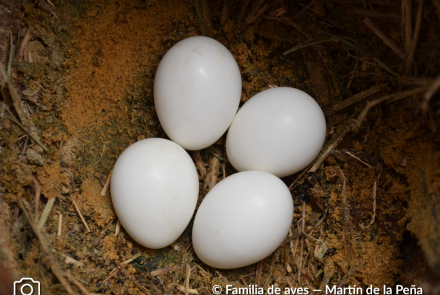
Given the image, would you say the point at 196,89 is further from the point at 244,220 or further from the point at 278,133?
the point at 244,220

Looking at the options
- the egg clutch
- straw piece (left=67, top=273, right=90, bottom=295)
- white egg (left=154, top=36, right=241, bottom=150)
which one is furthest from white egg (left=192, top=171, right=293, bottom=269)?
straw piece (left=67, top=273, right=90, bottom=295)

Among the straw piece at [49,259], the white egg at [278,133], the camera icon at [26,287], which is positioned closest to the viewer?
the camera icon at [26,287]

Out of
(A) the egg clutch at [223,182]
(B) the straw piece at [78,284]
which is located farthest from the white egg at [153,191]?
(B) the straw piece at [78,284]

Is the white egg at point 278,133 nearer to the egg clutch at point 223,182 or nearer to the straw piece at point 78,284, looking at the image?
the egg clutch at point 223,182

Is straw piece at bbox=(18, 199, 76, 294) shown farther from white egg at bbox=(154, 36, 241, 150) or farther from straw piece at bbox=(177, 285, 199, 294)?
white egg at bbox=(154, 36, 241, 150)

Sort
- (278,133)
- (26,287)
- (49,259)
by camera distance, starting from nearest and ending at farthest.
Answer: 1. (26,287)
2. (49,259)
3. (278,133)

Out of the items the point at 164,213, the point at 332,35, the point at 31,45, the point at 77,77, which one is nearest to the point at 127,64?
the point at 77,77

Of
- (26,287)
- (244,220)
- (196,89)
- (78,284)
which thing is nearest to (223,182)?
(244,220)
